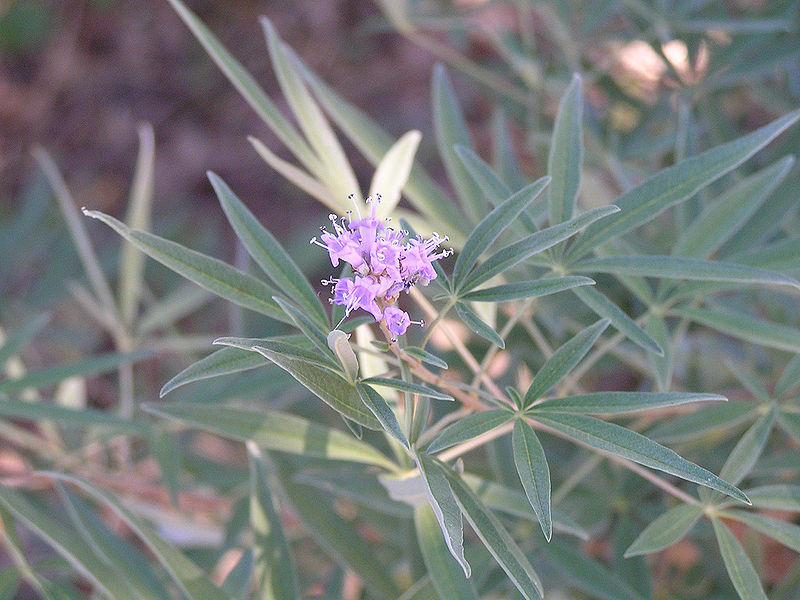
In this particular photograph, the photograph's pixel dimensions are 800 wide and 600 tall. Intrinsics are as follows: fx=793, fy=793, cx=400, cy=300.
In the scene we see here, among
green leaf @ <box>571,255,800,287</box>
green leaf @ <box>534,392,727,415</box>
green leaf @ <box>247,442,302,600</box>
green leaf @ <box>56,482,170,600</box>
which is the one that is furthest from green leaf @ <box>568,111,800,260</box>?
green leaf @ <box>56,482,170,600</box>

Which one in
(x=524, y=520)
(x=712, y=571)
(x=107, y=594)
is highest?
(x=107, y=594)

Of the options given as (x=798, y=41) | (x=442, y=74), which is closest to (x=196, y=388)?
(x=442, y=74)

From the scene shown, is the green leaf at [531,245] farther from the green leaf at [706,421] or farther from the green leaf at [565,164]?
the green leaf at [706,421]

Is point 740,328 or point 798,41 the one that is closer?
point 740,328

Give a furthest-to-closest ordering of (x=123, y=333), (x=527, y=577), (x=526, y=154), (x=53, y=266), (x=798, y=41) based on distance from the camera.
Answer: (x=526, y=154) < (x=53, y=266) < (x=123, y=333) < (x=798, y=41) < (x=527, y=577)

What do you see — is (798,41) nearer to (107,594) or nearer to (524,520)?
(524,520)

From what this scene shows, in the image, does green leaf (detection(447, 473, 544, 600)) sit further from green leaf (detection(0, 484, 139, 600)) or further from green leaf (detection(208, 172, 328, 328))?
green leaf (detection(0, 484, 139, 600))

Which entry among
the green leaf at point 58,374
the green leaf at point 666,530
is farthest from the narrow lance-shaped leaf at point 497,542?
the green leaf at point 58,374

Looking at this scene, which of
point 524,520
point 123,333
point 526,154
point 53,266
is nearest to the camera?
point 524,520
